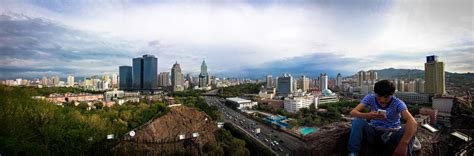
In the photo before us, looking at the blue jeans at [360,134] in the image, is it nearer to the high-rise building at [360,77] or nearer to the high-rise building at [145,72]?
the high-rise building at [360,77]

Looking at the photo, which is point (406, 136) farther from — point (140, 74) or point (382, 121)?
point (140, 74)

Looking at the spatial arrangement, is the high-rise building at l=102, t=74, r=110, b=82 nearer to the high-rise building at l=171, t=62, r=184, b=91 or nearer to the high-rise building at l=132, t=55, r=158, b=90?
the high-rise building at l=132, t=55, r=158, b=90

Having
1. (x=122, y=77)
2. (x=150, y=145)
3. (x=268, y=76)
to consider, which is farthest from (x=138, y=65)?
(x=150, y=145)

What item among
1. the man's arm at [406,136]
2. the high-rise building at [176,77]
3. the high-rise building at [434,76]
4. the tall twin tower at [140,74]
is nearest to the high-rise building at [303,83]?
the high-rise building at [434,76]

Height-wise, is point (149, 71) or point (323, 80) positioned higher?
point (149, 71)

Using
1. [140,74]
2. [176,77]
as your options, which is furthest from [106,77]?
[176,77]

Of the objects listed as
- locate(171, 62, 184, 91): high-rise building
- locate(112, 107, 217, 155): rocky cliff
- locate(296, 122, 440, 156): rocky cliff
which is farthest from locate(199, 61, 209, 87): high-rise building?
locate(296, 122, 440, 156): rocky cliff
